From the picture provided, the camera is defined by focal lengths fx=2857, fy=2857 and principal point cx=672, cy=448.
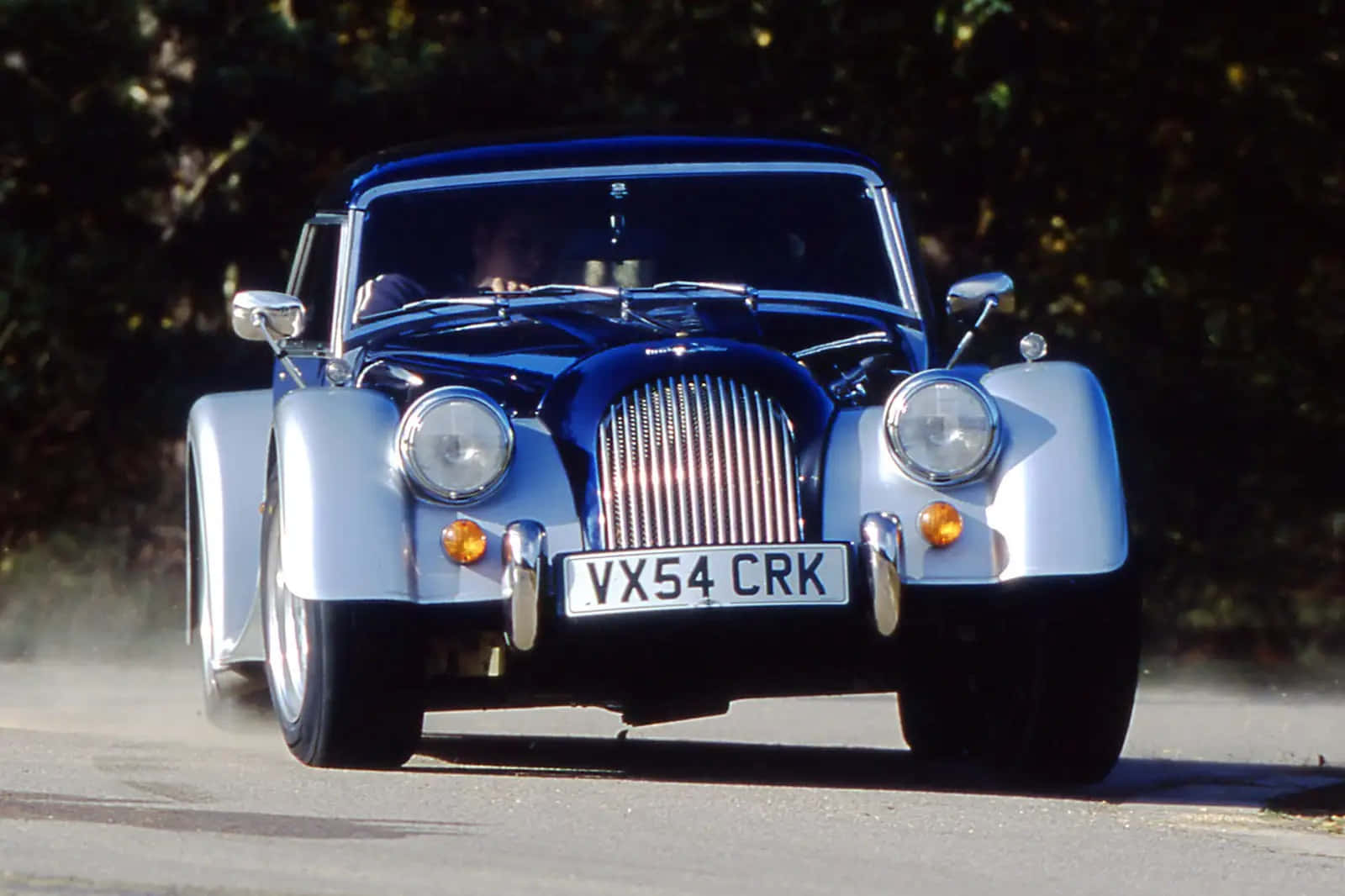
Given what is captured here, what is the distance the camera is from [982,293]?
815cm

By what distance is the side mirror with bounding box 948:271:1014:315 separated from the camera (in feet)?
26.8

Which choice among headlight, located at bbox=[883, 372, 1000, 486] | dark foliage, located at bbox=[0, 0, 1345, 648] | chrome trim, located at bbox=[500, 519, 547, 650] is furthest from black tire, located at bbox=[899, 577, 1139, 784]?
dark foliage, located at bbox=[0, 0, 1345, 648]

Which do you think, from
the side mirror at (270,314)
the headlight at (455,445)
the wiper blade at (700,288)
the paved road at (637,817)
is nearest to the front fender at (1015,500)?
the paved road at (637,817)

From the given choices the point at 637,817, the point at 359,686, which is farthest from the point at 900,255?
the point at 637,817

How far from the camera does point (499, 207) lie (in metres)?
8.31

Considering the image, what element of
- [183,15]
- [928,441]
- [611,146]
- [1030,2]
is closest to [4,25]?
[183,15]

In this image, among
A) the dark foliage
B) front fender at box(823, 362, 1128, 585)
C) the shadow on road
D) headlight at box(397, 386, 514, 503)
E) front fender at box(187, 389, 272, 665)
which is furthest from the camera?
the dark foliage

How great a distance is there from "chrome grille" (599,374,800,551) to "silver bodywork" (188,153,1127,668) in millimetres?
74

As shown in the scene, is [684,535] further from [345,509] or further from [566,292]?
[566,292]

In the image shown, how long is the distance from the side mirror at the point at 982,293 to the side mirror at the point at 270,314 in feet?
6.08

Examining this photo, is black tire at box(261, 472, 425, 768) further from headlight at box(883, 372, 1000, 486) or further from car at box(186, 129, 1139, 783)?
headlight at box(883, 372, 1000, 486)

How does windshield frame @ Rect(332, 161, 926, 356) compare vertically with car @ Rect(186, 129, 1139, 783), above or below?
above

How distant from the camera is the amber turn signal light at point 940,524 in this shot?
705 cm

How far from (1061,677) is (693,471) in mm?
1076
